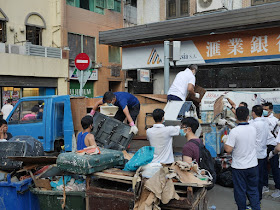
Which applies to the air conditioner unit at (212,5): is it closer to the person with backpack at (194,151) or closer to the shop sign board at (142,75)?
the shop sign board at (142,75)

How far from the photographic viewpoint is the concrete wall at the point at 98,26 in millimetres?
20069

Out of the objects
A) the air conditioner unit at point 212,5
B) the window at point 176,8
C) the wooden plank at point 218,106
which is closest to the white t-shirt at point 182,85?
the wooden plank at point 218,106

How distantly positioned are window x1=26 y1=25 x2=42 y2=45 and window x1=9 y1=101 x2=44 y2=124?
11.1 meters

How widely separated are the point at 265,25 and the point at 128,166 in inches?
354

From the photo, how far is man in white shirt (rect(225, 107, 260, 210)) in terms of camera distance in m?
4.28

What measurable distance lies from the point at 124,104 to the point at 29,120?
2.95m

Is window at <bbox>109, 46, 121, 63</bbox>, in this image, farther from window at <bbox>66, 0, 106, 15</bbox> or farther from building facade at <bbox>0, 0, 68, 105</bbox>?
building facade at <bbox>0, 0, 68, 105</bbox>

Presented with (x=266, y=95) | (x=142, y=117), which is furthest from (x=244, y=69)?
(x=142, y=117)

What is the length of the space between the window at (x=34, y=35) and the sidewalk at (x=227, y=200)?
579 inches

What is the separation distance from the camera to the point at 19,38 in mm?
17094

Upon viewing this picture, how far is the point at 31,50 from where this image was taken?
17.3m

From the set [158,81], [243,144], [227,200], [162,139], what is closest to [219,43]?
[158,81]

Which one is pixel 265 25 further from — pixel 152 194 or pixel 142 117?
pixel 152 194

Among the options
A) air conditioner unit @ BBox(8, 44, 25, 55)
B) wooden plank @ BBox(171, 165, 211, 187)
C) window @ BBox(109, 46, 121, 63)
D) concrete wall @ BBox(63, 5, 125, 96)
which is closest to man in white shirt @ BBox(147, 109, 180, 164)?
wooden plank @ BBox(171, 165, 211, 187)
